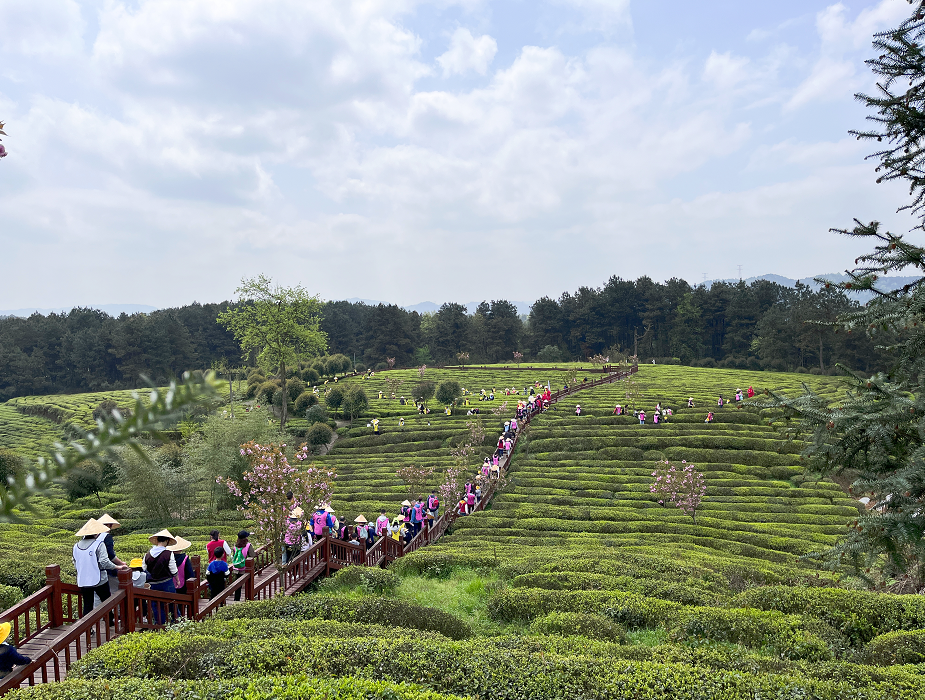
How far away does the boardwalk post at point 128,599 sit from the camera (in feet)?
29.2

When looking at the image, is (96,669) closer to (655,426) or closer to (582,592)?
(582,592)

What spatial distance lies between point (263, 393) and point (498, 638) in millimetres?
49861

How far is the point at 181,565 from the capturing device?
36.8 feet

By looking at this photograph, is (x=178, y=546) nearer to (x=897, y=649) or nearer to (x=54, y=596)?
(x=54, y=596)

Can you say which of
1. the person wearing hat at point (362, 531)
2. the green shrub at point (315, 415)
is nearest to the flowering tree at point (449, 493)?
→ the person wearing hat at point (362, 531)

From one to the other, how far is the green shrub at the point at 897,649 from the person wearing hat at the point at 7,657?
1190 cm

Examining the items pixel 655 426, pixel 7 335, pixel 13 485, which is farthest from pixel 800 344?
pixel 7 335

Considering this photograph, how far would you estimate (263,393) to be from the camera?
5416 cm

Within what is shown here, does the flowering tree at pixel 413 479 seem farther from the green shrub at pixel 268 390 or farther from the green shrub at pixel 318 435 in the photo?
the green shrub at pixel 268 390

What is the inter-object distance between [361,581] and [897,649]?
31.0 feet

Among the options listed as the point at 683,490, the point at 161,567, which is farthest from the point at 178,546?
the point at 683,490

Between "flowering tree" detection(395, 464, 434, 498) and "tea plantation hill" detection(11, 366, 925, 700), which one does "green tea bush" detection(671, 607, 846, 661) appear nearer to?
"tea plantation hill" detection(11, 366, 925, 700)

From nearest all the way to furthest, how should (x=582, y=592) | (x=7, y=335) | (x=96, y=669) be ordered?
(x=96, y=669)
(x=582, y=592)
(x=7, y=335)

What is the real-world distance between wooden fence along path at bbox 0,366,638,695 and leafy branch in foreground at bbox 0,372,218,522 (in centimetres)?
816
